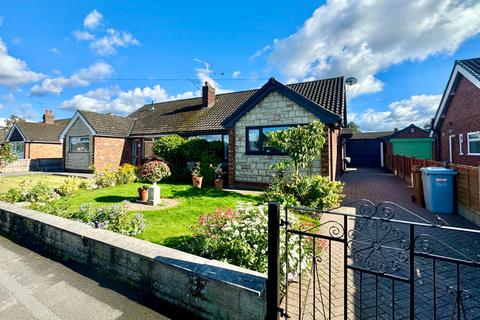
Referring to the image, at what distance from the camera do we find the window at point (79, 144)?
1909 cm

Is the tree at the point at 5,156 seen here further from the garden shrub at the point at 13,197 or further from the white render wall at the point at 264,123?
the white render wall at the point at 264,123

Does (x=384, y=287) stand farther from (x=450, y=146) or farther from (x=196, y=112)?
(x=450, y=146)

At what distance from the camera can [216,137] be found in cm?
1491

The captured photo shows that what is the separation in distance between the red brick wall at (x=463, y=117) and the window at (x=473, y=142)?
8.8 inches

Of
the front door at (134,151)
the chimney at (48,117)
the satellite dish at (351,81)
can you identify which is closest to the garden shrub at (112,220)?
the satellite dish at (351,81)

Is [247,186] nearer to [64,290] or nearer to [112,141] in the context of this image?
[64,290]

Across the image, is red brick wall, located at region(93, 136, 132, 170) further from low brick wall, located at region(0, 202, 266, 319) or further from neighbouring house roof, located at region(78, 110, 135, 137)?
low brick wall, located at region(0, 202, 266, 319)

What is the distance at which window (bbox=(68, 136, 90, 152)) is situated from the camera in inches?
752

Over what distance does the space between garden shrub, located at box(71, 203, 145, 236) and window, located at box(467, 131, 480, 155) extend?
667 inches

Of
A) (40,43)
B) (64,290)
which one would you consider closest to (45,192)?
(64,290)

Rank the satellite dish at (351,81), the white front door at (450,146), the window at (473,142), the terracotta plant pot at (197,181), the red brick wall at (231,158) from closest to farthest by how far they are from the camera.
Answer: the terracotta plant pot at (197,181)
the red brick wall at (231,158)
the window at (473,142)
the satellite dish at (351,81)
the white front door at (450,146)

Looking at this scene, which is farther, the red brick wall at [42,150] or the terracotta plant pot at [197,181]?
Answer: the red brick wall at [42,150]

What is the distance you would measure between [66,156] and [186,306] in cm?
2278

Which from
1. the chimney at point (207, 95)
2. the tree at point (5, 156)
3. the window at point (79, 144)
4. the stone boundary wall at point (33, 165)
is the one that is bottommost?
the stone boundary wall at point (33, 165)
